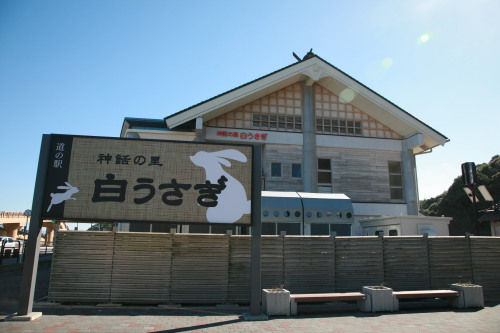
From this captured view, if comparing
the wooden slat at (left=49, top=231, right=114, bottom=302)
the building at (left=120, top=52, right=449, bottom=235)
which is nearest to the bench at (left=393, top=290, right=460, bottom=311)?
the wooden slat at (left=49, top=231, right=114, bottom=302)

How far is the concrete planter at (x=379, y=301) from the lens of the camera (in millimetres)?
9812

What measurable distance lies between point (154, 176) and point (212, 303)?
4.13 m

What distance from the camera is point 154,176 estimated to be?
31.5ft

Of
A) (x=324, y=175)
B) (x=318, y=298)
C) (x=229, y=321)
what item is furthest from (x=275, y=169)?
(x=229, y=321)

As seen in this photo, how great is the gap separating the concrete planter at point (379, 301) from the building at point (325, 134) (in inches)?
423

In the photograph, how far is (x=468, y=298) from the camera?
10.5 meters

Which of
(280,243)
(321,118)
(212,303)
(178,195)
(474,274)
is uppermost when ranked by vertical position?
(321,118)

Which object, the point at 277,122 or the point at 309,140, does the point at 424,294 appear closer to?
the point at 309,140

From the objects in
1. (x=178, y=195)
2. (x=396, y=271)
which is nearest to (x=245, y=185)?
(x=178, y=195)

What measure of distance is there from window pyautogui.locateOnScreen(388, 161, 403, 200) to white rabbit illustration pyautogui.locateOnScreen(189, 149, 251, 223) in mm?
15246

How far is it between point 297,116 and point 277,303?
14.3 metres

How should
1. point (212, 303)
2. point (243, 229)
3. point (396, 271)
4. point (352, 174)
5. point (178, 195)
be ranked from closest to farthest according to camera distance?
point (178, 195) < point (212, 303) < point (396, 271) < point (243, 229) < point (352, 174)

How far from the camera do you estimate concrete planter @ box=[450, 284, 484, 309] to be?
10.5 metres

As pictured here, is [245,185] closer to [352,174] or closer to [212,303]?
[212,303]
